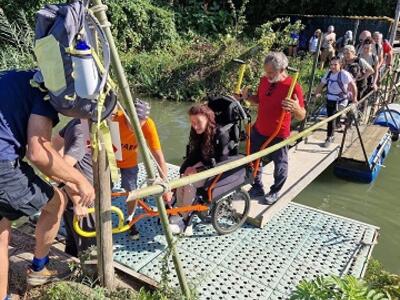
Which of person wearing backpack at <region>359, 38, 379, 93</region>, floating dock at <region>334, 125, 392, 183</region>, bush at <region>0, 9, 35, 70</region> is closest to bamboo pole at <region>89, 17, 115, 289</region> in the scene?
floating dock at <region>334, 125, 392, 183</region>

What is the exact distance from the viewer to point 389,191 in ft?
23.5

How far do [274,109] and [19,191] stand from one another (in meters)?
2.92

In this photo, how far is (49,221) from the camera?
9.41 feet

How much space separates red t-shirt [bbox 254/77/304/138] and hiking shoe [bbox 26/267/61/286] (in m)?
2.74

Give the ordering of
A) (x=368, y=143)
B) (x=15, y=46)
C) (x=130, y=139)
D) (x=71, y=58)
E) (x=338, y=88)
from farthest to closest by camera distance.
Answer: (x=15, y=46), (x=368, y=143), (x=338, y=88), (x=130, y=139), (x=71, y=58)

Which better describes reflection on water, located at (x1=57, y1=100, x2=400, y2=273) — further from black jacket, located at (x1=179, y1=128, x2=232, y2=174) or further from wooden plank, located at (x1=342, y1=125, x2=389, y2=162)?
black jacket, located at (x1=179, y1=128, x2=232, y2=174)

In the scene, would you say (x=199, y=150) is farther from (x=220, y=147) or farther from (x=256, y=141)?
(x=256, y=141)

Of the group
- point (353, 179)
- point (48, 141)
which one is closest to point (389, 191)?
point (353, 179)

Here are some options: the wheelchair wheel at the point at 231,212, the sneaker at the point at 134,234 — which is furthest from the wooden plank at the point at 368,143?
the sneaker at the point at 134,234

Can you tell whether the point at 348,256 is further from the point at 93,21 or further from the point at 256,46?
the point at 256,46

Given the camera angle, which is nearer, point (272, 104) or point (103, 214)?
point (103, 214)

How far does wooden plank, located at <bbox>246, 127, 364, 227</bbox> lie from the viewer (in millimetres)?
4555

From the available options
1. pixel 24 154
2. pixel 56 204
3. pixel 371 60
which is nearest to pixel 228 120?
pixel 56 204

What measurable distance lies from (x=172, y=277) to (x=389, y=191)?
5119 millimetres
